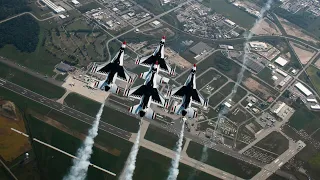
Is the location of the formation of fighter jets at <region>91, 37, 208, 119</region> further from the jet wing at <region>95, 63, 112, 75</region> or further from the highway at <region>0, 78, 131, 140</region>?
the highway at <region>0, 78, 131, 140</region>

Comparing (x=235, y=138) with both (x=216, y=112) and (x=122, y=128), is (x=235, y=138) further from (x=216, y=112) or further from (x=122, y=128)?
(x=122, y=128)

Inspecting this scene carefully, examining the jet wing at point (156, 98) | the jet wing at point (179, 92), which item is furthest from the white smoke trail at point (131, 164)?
the jet wing at point (179, 92)

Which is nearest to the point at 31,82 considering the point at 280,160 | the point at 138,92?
the point at 138,92

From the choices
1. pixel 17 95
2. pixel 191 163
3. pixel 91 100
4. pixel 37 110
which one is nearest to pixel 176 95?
pixel 191 163

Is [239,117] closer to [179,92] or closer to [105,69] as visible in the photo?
[179,92]

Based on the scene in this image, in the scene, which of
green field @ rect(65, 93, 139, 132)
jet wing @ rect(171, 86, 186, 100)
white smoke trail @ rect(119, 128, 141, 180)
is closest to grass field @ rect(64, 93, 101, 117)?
green field @ rect(65, 93, 139, 132)
